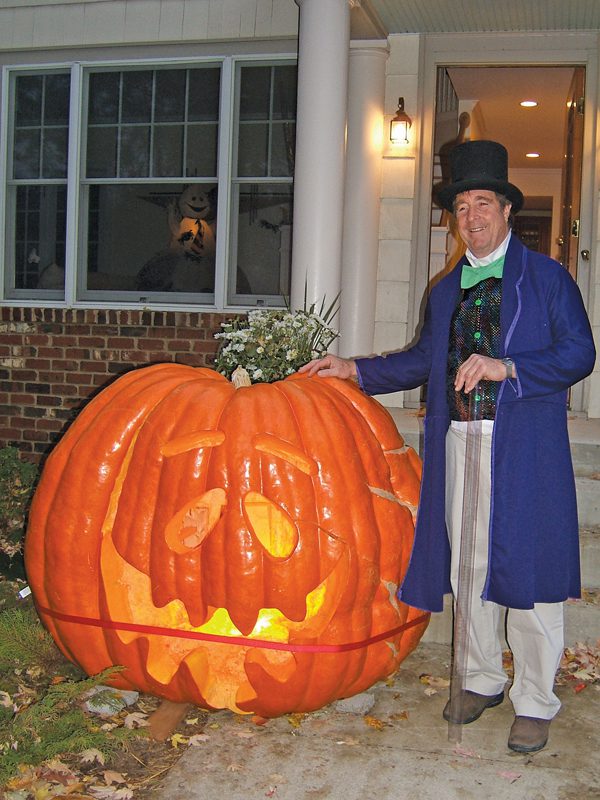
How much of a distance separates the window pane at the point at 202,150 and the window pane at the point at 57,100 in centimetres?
99

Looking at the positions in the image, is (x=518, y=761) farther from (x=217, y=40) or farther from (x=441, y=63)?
(x=217, y=40)

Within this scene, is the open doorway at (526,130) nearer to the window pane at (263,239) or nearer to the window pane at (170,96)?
the window pane at (263,239)

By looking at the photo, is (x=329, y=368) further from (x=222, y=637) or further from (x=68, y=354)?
(x=68, y=354)

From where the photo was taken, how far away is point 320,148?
5164 mm

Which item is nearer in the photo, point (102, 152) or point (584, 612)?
point (584, 612)

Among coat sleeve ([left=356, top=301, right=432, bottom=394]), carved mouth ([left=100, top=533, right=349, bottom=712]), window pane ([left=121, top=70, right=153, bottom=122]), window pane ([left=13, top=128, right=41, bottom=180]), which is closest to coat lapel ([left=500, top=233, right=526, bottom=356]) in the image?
coat sleeve ([left=356, top=301, right=432, bottom=394])

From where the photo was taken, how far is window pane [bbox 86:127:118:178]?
631 centimetres

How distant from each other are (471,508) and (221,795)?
3.79 ft

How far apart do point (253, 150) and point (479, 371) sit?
3.85m

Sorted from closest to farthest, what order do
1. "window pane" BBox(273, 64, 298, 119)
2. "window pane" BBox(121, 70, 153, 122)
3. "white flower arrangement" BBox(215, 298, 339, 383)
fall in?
"white flower arrangement" BBox(215, 298, 339, 383) < "window pane" BBox(273, 64, 298, 119) < "window pane" BBox(121, 70, 153, 122)

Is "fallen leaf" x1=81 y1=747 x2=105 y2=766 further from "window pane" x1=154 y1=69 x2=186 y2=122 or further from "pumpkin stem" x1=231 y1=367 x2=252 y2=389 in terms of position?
"window pane" x1=154 y1=69 x2=186 y2=122

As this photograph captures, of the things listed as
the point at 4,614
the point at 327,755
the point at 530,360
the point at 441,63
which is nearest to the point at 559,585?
the point at 530,360

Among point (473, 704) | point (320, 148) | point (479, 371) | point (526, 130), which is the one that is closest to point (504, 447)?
point (479, 371)

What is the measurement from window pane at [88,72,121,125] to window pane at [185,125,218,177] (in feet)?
2.01
